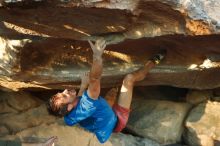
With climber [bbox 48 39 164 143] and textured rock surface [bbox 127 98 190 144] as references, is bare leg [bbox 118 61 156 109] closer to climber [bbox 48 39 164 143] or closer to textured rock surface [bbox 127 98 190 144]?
climber [bbox 48 39 164 143]

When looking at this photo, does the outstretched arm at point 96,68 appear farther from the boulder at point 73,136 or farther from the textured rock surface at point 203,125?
the textured rock surface at point 203,125

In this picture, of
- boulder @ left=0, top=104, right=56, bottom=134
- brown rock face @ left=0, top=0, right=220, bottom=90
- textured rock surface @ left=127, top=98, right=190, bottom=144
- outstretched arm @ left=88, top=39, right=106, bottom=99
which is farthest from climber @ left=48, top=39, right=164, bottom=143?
boulder @ left=0, top=104, right=56, bottom=134

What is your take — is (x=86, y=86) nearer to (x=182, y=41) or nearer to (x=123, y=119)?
(x=123, y=119)

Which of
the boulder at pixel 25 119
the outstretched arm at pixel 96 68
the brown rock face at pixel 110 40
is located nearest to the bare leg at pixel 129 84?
the brown rock face at pixel 110 40

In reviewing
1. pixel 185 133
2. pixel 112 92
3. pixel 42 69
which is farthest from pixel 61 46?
pixel 185 133

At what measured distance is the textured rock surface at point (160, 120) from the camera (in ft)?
26.5

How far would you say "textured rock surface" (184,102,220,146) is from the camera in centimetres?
774

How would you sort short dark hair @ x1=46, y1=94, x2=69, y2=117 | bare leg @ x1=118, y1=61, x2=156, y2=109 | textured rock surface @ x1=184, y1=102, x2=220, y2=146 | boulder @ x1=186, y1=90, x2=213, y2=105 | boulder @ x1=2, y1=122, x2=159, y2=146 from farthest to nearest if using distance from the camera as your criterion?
boulder @ x1=2, y1=122, x2=159, y2=146, boulder @ x1=186, y1=90, x2=213, y2=105, textured rock surface @ x1=184, y1=102, x2=220, y2=146, bare leg @ x1=118, y1=61, x2=156, y2=109, short dark hair @ x1=46, y1=94, x2=69, y2=117

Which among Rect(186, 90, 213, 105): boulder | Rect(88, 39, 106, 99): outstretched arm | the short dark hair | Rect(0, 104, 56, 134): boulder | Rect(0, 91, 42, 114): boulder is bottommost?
Rect(0, 104, 56, 134): boulder

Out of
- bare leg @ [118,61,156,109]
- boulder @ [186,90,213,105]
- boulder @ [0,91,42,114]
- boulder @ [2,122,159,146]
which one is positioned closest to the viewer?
bare leg @ [118,61,156,109]

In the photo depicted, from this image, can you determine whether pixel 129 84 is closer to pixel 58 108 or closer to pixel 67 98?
pixel 67 98

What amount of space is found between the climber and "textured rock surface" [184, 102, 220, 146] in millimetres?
1907

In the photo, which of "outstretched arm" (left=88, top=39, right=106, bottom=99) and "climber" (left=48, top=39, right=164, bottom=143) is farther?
"climber" (left=48, top=39, right=164, bottom=143)

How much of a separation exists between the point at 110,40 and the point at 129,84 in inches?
31.8
